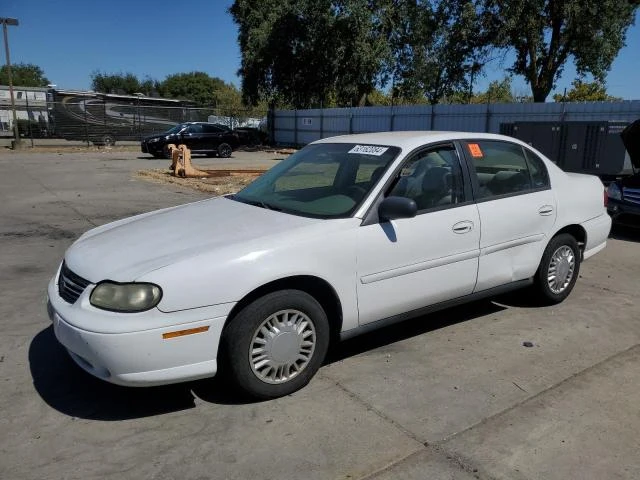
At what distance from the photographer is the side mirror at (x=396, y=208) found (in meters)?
3.45

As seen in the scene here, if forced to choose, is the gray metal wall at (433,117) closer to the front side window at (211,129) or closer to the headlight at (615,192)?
the front side window at (211,129)

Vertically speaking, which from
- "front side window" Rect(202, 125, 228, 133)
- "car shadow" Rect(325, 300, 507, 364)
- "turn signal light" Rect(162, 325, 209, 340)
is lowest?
"car shadow" Rect(325, 300, 507, 364)

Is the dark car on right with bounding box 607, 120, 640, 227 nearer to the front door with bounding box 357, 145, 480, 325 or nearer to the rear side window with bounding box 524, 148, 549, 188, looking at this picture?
the rear side window with bounding box 524, 148, 549, 188

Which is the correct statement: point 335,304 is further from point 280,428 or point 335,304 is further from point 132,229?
point 132,229

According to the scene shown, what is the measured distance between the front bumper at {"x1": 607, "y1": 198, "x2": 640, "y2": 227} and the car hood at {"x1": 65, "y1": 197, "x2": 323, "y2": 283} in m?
6.23

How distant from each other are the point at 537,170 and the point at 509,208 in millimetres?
669

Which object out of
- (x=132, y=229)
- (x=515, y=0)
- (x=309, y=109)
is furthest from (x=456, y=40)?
(x=132, y=229)

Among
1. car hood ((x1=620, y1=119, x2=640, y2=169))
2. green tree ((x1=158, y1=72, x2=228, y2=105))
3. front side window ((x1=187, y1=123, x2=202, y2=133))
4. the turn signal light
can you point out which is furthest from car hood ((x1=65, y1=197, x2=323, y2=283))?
green tree ((x1=158, y1=72, x2=228, y2=105))

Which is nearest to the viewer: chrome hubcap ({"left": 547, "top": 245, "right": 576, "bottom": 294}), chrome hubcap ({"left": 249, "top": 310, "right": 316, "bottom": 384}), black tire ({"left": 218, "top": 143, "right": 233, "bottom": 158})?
chrome hubcap ({"left": 249, "top": 310, "right": 316, "bottom": 384})

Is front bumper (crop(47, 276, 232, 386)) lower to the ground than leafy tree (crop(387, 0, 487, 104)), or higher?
lower

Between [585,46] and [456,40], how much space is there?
18.8ft

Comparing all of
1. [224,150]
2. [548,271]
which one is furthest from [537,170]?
[224,150]

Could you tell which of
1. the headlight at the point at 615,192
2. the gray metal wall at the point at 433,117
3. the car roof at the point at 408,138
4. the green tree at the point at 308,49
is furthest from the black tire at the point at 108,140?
the car roof at the point at 408,138

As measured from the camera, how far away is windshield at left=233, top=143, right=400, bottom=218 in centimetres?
372
